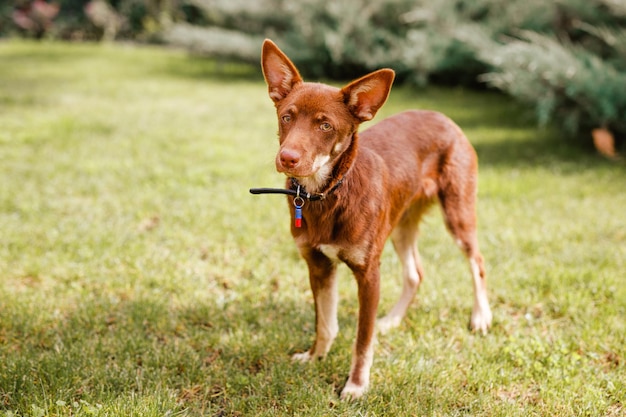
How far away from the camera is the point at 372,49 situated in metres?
11.7

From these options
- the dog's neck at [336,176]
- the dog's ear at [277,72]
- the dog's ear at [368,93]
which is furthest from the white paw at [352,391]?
the dog's ear at [277,72]

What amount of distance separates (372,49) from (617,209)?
710 cm

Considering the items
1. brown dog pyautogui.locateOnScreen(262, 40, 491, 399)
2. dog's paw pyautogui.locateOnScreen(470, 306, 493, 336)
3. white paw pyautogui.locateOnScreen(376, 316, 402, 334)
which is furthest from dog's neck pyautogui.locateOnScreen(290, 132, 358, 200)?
dog's paw pyautogui.locateOnScreen(470, 306, 493, 336)

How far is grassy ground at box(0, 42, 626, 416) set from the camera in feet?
9.93

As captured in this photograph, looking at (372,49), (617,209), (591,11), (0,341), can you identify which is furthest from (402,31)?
(0,341)

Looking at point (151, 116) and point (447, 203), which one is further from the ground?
point (447, 203)

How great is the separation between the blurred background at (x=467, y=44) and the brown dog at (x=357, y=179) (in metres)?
4.17

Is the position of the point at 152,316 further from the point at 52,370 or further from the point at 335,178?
the point at 335,178

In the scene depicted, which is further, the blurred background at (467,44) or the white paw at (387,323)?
the blurred background at (467,44)

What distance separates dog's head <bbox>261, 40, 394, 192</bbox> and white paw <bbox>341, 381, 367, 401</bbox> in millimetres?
1037

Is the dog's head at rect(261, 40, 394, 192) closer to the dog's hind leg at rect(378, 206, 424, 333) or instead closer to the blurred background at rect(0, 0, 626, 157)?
the dog's hind leg at rect(378, 206, 424, 333)

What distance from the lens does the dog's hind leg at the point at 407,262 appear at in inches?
149

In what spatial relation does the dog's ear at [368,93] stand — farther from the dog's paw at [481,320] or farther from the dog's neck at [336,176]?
the dog's paw at [481,320]

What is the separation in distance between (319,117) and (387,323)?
5.14ft
